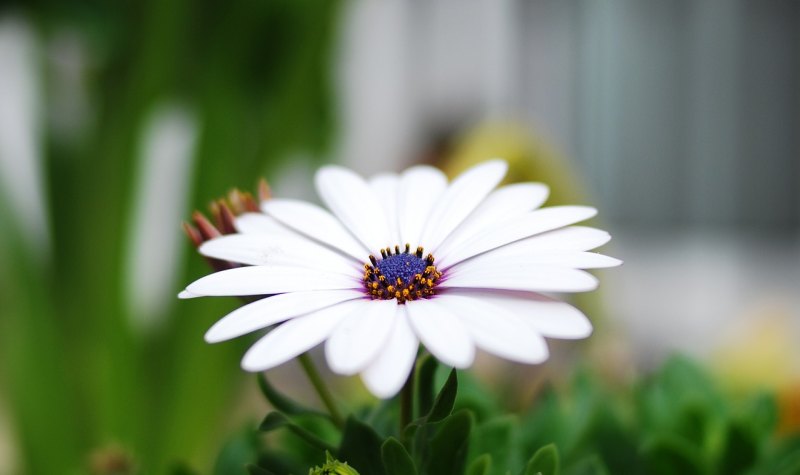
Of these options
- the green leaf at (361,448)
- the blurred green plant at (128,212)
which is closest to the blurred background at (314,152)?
the blurred green plant at (128,212)

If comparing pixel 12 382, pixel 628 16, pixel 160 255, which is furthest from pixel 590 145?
pixel 12 382

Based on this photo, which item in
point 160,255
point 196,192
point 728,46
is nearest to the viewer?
point 196,192

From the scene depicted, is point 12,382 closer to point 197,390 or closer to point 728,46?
point 197,390

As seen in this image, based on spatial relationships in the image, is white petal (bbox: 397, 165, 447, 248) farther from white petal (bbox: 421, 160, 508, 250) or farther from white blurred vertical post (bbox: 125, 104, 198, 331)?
white blurred vertical post (bbox: 125, 104, 198, 331)

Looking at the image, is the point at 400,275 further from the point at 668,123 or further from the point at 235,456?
the point at 668,123

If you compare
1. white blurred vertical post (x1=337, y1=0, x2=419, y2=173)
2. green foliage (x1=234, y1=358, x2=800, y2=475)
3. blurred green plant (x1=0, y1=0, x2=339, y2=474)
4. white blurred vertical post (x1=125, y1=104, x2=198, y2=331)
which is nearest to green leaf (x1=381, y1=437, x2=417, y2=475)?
green foliage (x1=234, y1=358, x2=800, y2=475)

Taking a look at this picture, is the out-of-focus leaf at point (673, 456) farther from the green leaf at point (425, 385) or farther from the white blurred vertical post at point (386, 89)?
the white blurred vertical post at point (386, 89)
